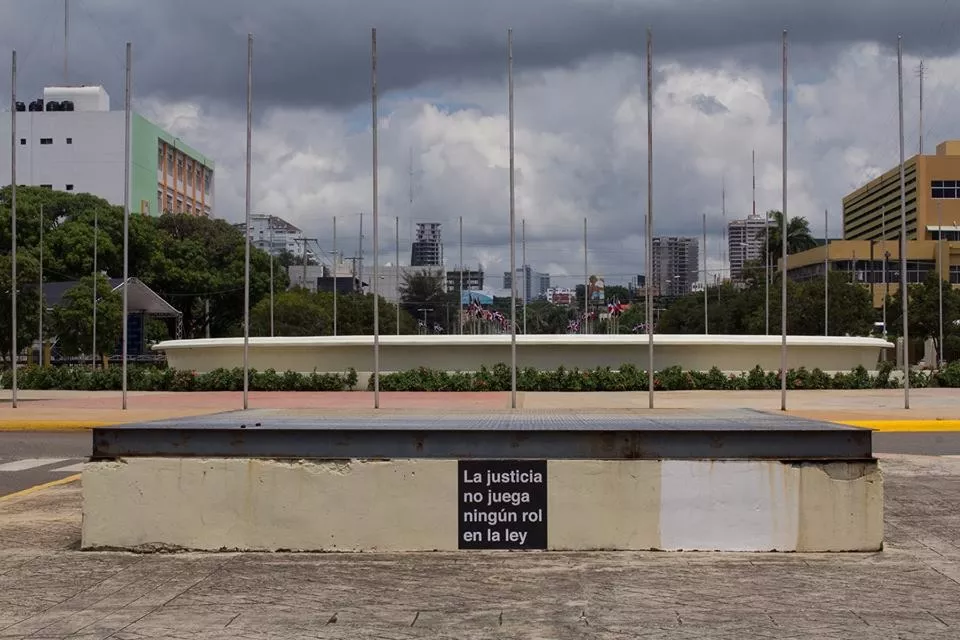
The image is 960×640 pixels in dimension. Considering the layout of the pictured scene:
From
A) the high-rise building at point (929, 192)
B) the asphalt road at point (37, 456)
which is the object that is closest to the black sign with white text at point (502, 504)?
the asphalt road at point (37, 456)

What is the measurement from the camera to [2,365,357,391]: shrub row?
Answer: 3347 cm

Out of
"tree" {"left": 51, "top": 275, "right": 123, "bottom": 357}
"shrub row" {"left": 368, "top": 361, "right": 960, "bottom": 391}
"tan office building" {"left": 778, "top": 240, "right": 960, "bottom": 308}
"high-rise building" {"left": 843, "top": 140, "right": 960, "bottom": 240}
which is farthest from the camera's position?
"high-rise building" {"left": 843, "top": 140, "right": 960, "bottom": 240}

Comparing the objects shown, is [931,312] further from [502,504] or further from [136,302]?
[502,504]

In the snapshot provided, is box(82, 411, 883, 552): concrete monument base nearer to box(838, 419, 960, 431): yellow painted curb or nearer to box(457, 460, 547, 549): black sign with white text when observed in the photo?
box(457, 460, 547, 549): black sign with white text

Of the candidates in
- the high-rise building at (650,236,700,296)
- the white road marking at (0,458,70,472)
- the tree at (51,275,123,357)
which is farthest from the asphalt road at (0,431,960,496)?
the high-rise building at (650,236,700,296)

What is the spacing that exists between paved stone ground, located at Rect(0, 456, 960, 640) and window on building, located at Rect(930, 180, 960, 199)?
111477mm

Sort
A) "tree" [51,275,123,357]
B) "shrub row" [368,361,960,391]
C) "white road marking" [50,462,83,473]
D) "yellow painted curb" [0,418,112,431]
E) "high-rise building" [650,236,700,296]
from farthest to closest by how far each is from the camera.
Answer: "high-rise building" [650,236,700,296] < "tree" [51,275,123,357] < "shrub row" [368,361,960,391] < "yellow painted curb" [0,418,112,431] < "white road marking" [50,462,83,473]

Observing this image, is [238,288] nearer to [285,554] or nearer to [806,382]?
[806,382]

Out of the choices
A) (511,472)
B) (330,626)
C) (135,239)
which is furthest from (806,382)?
(135,239)

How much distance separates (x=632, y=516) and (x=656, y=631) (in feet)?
6.93

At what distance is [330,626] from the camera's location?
6559 mm

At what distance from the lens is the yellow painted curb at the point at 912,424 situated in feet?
69.1

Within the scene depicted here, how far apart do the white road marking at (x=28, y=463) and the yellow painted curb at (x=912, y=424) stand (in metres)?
13.9

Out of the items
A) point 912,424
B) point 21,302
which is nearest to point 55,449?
point 912,424
